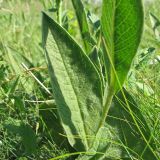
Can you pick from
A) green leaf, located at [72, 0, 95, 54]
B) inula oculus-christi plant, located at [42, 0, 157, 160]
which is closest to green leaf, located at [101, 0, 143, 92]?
inula oculus-christi plant, located at [42, 0, 157, 160]

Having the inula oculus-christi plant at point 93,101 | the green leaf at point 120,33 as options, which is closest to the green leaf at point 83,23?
the inula oculus-christi plant at point 93,101

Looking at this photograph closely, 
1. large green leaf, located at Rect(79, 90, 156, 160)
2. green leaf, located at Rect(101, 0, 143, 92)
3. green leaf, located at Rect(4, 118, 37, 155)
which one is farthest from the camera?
green leaf, located at Rect(4, 118, 37, 155)

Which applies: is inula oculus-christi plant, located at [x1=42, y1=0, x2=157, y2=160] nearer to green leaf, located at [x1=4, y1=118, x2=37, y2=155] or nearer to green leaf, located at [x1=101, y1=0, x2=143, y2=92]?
green leaf, located at [x1=101, y1=0, x2=143, y2=92]

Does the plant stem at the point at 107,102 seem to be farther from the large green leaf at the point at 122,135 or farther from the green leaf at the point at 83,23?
the green leaf at the point at 83,23

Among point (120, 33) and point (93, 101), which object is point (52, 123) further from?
point (120, 33)

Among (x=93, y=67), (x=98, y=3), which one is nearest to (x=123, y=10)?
(x=93, y=67)

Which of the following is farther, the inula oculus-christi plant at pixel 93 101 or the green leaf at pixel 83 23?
the green leaf at pixel 83 23

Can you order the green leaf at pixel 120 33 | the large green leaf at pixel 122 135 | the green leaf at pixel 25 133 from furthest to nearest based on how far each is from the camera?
1. the green leaf at pixel 25 133
2. the large green leaf at pixel 122 135
3. the green leaf at pixel 120 33
